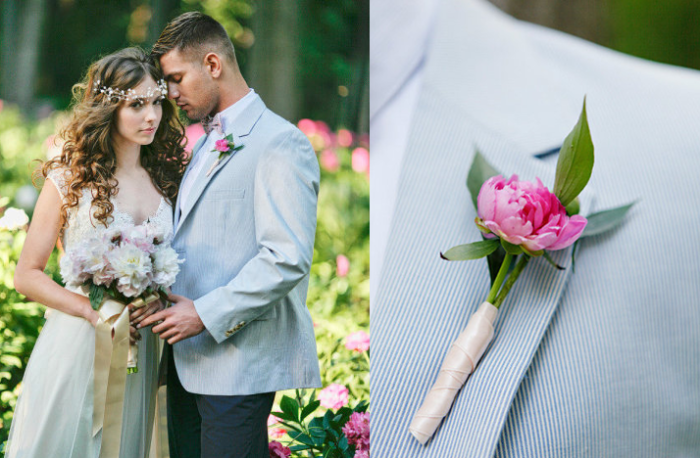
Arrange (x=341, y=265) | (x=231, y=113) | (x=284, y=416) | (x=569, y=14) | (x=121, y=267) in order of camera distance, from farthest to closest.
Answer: (x=569, y=14) → (x=341, y=265) → (x=284, y=416) → (x=231, y=113) → (x=121, y=267)

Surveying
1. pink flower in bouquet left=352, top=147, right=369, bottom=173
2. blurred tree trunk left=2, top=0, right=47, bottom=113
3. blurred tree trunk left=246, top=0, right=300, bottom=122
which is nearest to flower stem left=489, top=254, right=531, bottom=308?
pink flower in bouquet left=352, top=147, right=369, bottom=173

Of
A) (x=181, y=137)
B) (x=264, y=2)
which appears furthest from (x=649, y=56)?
(x=181, y=137)

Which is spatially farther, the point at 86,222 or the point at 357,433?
the point at 357,433

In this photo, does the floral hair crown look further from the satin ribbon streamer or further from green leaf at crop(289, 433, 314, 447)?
green leaf at crop(289, 433, 314, 447)

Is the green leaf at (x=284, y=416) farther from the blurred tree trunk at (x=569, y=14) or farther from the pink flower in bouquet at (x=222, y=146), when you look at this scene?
the blurred tree trunk at (x=569, y=14)

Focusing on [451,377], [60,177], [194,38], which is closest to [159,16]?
[194,38]

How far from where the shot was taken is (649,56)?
294 centimetres

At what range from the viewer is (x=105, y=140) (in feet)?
2.98

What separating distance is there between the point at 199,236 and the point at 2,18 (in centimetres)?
Result: 51

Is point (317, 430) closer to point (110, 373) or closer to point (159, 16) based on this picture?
point (110, 373)

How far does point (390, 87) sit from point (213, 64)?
15.7 inches

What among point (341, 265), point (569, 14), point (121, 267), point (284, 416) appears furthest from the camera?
point (569, 14)

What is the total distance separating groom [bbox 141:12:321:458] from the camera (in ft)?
3.02

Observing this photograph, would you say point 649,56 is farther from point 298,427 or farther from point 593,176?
point 298,427
